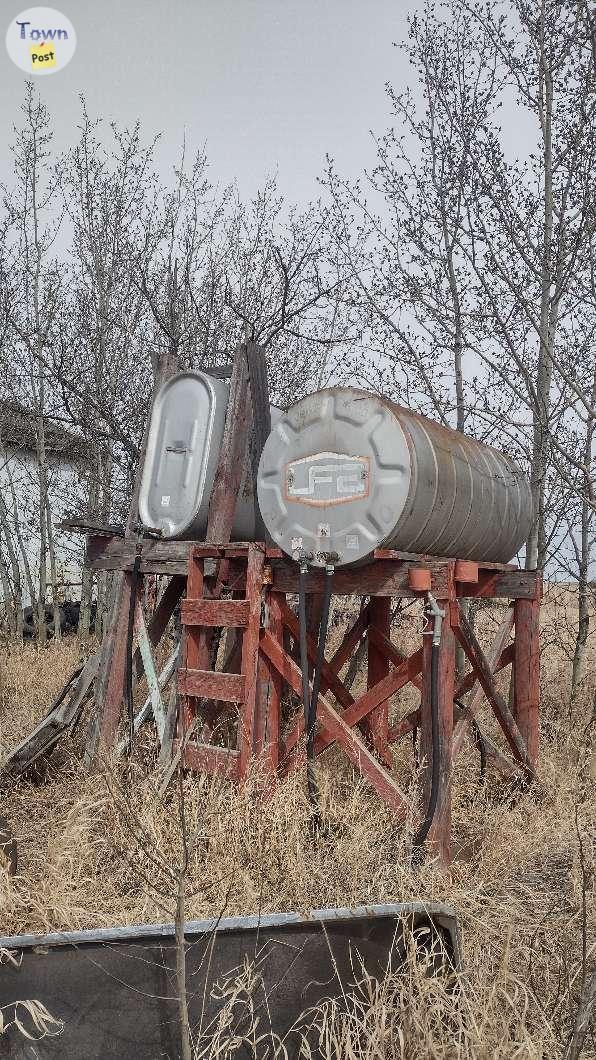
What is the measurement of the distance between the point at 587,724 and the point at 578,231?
4693 mm

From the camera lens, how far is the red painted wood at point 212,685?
5504mm

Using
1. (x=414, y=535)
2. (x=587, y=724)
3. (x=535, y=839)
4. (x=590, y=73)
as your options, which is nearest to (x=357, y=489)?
(x=414, y=535)

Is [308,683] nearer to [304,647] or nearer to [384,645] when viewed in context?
[304,647]

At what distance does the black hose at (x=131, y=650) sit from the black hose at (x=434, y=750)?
247 cm

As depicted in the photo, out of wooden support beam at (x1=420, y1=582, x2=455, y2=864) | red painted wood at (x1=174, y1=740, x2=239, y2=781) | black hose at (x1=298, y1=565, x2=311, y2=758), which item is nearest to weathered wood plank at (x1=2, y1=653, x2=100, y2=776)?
red painted wood at (x1=174, y1=740, x2=239, y2=781)

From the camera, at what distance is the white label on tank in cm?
501

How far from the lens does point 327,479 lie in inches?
202

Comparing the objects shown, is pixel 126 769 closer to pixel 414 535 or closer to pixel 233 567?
pixel 233 567

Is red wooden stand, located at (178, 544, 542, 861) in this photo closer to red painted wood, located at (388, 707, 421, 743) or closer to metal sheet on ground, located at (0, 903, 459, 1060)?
red painted wood, located at (388, 707, 421, 743)

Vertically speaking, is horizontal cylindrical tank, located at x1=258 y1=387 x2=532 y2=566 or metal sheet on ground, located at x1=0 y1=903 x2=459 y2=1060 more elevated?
horizontal cylindrical tank, located at x1=258 y1=387 x2=532 y2=566

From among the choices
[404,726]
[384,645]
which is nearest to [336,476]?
[384,645]

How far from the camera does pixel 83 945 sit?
10.3ft

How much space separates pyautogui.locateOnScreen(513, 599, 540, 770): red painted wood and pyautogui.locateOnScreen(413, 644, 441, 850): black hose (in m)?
1.90

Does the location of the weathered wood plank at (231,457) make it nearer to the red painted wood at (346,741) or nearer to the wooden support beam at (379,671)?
the red painted wood at (346,741)
